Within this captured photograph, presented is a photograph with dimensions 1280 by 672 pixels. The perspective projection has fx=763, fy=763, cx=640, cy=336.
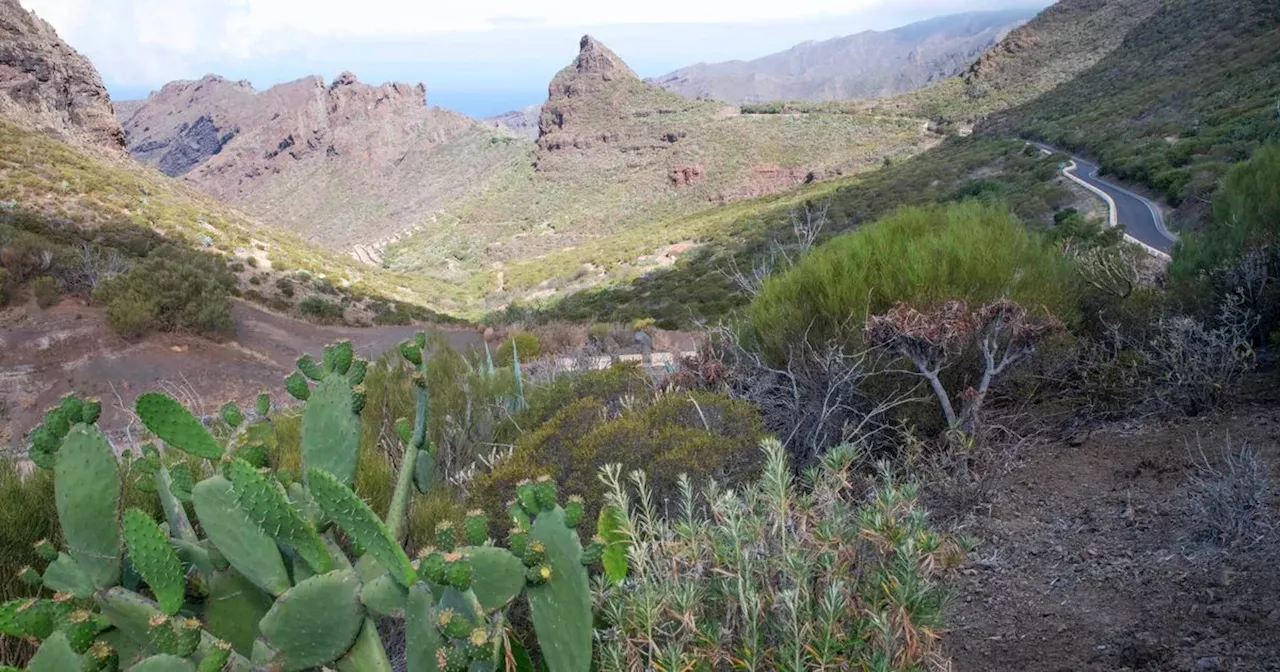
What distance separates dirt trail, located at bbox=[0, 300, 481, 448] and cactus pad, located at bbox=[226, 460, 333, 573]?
9.74 meters

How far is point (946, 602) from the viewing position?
2.16 metres

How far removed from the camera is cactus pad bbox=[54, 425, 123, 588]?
2074 millimetres

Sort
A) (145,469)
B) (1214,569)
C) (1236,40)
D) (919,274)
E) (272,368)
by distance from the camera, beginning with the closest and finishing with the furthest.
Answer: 1. (145,469)
2. (1214,569)
3. (919,274)
4. (272,368)
5. (1236,40)

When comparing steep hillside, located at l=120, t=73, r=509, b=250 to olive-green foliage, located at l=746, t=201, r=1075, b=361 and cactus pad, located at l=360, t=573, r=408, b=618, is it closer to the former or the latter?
olive-green foliage, located at l=746, t=201, r=1075, b=361

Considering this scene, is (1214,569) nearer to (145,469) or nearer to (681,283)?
(145,469)

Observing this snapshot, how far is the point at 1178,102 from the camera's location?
138ft

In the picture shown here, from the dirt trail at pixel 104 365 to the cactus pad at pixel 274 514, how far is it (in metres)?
9.74

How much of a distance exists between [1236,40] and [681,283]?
1576 inches

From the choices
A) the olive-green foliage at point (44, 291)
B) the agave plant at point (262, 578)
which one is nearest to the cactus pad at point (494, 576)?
the agave plant at point (262, 578)

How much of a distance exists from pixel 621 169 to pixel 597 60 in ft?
A: 77.5

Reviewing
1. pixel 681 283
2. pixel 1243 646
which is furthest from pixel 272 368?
pixel 681 283

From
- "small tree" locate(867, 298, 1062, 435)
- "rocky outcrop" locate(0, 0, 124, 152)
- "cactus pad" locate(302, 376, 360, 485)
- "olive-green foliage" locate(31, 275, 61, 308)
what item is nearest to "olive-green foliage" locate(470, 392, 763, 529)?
"small tree" locate(867, 298, 1062, 435)

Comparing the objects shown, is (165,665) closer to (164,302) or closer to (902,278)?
(902,278)

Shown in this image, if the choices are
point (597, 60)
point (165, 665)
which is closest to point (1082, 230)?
point (165, 665)
